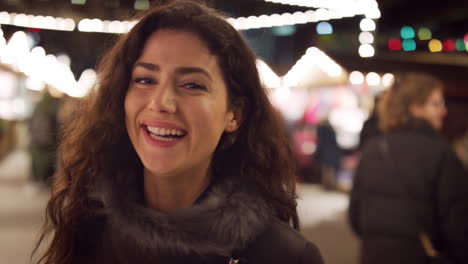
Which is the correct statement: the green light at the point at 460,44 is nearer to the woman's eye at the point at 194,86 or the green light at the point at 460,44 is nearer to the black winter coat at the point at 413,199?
the black winter coat at the point at 413,199

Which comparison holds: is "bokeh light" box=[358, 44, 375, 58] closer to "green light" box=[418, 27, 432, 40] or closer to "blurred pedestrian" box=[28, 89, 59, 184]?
"green light" box=[418, 27, 432, 40]

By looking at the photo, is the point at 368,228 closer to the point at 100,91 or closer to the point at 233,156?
the point at 233,156

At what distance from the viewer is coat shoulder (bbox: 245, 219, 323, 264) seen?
145 cm

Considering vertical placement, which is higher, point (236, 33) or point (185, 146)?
point (236, 33)

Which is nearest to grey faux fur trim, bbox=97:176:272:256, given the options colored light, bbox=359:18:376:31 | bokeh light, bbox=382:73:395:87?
colored light, bbox=359:18:376:31

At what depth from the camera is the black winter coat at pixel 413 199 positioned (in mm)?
2592

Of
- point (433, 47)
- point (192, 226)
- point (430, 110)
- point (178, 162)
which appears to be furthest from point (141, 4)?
point (433, 47)

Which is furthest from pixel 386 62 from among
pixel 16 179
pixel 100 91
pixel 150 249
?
pixel 16 179

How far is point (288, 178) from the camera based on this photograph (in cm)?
183

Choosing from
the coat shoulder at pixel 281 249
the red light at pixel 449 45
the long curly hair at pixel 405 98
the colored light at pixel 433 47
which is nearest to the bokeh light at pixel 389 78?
the long curly hair at pixel 405 98

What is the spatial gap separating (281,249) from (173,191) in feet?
1.33

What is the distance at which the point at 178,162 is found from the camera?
1.46 metres

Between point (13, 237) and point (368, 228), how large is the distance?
4.02 m

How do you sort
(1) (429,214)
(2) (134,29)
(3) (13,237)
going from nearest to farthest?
(2) (134,29) → (1) (429,214) → (3) (13,237)
